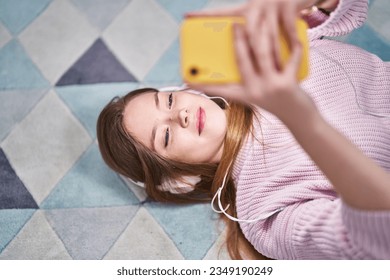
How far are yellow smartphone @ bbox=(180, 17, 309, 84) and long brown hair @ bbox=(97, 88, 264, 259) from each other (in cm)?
35

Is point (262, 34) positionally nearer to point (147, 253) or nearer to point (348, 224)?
point (348, 224)

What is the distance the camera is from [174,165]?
90 centimetres

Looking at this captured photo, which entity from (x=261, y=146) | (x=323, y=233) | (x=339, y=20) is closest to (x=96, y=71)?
(x=261, y=146)

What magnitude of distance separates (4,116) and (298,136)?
87 cm

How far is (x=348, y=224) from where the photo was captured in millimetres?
550

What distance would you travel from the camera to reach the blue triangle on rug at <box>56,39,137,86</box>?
109 cm

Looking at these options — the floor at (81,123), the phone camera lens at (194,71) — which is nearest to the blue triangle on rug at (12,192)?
the floor at (81,123)

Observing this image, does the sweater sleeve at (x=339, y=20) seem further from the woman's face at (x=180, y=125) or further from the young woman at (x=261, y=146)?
the woman's face at (x=180, y=125)

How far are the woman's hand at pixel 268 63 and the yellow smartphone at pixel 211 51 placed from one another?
8 centimetres

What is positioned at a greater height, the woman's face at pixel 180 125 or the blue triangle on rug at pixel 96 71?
the blue triangle on rug at pixel 96 71

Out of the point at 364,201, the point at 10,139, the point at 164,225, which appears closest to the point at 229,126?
the point at 164,225

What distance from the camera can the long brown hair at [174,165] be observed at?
0.88 m

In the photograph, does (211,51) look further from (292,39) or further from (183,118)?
(183,118)

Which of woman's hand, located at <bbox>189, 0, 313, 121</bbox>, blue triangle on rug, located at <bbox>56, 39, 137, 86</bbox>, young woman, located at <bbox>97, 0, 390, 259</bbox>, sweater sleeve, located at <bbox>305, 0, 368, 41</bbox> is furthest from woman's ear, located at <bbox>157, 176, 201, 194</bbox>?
woman's hand, located at <bbox>189, 0, 313, 121</bbox>
